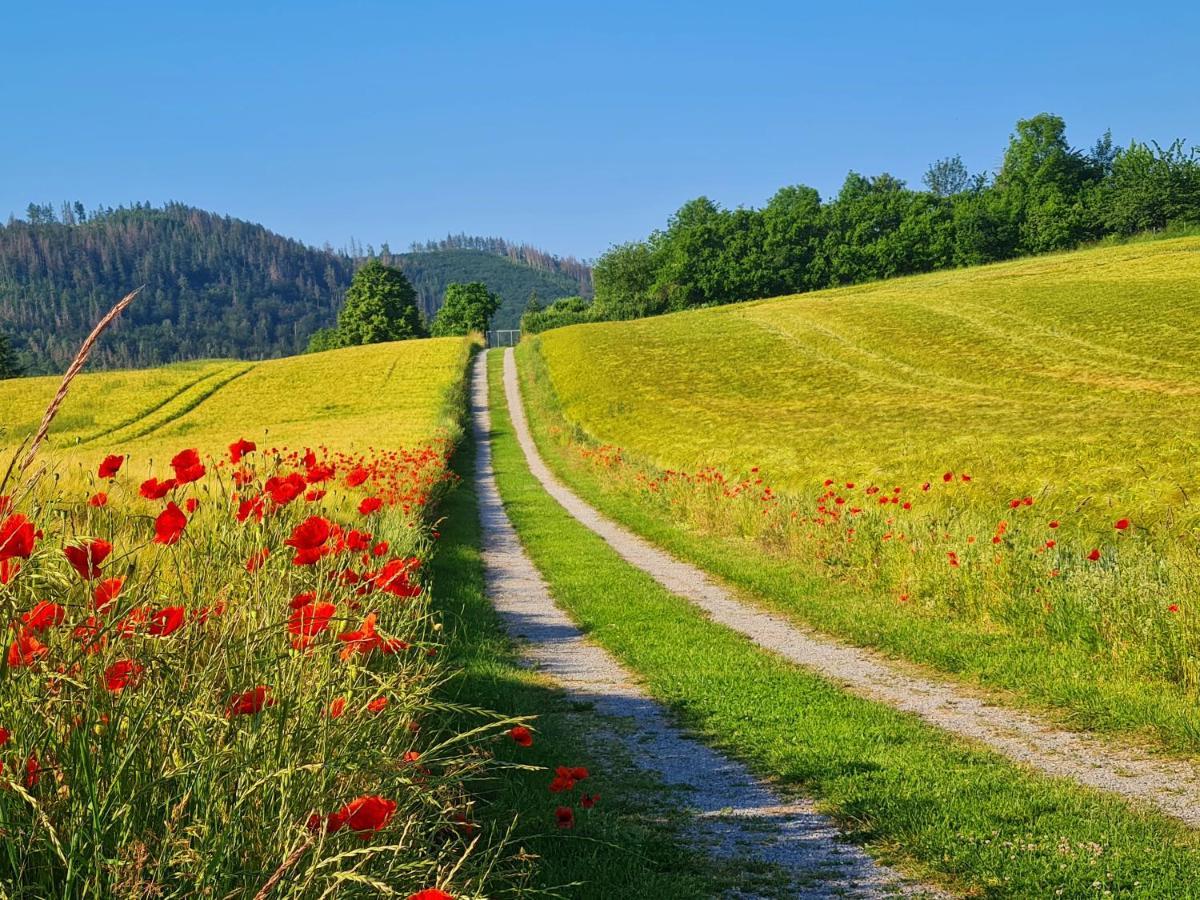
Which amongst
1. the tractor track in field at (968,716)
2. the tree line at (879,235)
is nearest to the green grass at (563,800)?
the tractor track in field at (968,716)

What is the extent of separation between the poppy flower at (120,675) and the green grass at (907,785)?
405cm

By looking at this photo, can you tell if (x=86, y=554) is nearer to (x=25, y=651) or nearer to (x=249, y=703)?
(x=25, y=651)

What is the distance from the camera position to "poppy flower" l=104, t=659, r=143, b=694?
290 cm

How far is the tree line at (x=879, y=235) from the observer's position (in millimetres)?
91062

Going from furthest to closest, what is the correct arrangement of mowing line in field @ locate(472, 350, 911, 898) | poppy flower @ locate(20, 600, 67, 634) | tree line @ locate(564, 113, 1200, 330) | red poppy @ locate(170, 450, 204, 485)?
tree line @ locate(564, 113, 1200, 330)
mowing line in field @ locate(472, 350, 911, 898)
red poppy @ locate(170, 450, 204, 485)
poppy flower @ locate(20, 600, 67, 634)

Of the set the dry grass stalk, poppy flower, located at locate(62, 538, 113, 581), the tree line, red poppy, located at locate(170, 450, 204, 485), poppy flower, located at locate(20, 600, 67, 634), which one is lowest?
poppy flower, located at locate(20, 600, 67, 634)

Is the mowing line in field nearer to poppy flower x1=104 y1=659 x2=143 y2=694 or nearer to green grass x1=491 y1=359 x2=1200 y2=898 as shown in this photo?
green grass x1=491 y1=359 x2=1200 y2=898

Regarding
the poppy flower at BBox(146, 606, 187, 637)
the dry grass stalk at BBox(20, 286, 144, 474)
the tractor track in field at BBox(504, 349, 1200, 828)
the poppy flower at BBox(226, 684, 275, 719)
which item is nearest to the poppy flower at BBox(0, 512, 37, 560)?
the dry grass stalk at BBox(20, 286, 144, 474)

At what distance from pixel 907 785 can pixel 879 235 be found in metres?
108

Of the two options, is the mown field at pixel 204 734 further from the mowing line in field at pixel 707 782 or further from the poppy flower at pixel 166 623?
the mowing line in field at pixel 707 782

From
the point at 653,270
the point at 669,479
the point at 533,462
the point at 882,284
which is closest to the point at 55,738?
the point at 669,479

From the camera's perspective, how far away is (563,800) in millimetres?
5727

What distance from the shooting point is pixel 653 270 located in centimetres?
10956

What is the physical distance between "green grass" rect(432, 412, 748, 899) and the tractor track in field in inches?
108
